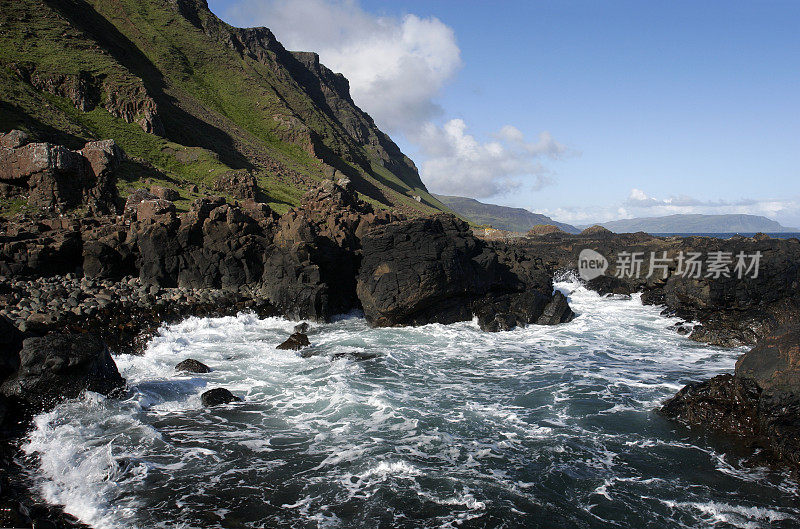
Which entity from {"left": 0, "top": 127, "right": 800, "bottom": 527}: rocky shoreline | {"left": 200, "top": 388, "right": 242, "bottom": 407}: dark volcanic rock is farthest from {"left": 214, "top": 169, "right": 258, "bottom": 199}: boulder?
{"left": 200, "top": 388, "right": 242, "bottom": 407}: dark volcanic rock

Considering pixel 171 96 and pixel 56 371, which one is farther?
pixel 171 96

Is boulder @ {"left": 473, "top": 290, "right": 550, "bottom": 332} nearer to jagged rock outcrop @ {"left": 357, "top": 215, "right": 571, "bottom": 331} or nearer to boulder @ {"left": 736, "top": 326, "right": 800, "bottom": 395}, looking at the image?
jagged rock outcrop @ {"left": 357, "top": 215, "right": 571, "bottom": 331}

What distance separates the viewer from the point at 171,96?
251ft

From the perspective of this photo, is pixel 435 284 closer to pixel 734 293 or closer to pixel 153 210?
pixel 734 293

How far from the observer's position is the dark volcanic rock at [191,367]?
17.8 m

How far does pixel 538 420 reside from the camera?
14156 mm

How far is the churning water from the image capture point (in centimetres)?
939

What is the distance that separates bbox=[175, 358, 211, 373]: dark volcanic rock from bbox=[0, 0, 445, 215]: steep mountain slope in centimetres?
2652

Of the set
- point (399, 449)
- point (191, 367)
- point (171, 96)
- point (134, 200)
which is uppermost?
point (171, 96)

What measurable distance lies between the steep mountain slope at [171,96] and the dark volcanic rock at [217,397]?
97.8 ft

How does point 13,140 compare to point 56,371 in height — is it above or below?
above
